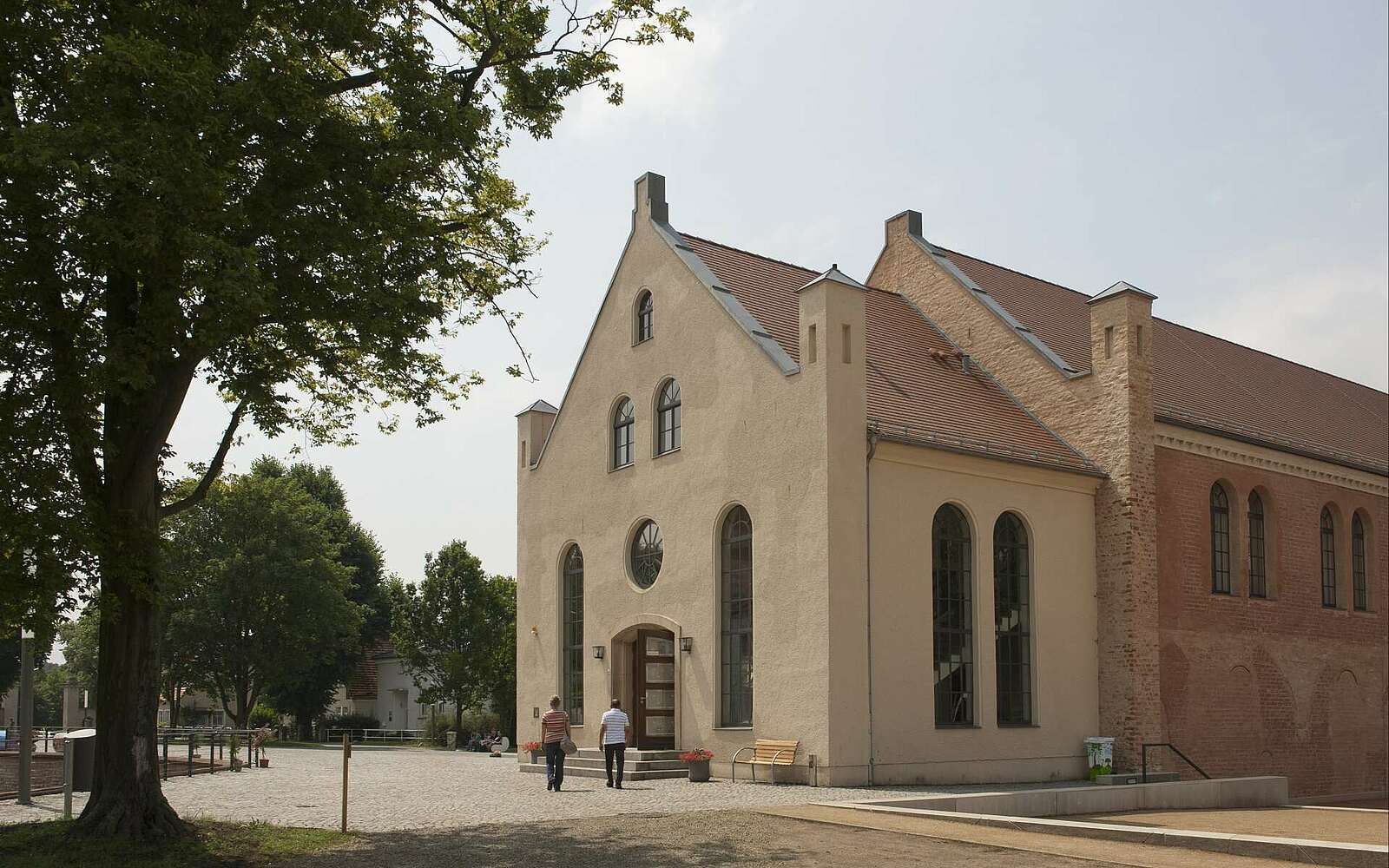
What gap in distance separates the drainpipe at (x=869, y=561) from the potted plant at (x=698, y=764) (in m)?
2.90

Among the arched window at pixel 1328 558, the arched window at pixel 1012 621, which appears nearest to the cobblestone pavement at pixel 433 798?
the arched window at pixel 1012 621

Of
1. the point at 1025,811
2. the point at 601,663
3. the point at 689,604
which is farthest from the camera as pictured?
the point at 601,663

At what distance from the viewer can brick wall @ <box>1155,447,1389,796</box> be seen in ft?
81.7

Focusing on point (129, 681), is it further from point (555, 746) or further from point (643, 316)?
point (643, 316)

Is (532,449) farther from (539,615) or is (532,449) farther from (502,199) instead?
(502,199)

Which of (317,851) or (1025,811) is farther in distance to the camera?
(1025,811)

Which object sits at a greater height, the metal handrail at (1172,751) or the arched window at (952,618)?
the arched window at (952,618)

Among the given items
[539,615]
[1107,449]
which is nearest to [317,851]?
[539,615]

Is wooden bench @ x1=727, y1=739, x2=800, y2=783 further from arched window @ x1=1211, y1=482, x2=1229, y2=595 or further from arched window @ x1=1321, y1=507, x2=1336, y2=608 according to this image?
arched window @ x1=1321, y1=507, x2=1336, y2=608

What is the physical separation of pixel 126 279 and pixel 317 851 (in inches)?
261

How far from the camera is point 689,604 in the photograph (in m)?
23.6

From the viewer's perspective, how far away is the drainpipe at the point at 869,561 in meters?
20.6

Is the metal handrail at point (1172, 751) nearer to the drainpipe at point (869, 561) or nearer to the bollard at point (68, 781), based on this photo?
the drainpipe at point (869, 561)

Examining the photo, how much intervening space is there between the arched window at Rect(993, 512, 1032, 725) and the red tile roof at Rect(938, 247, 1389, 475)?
4.36 meters
